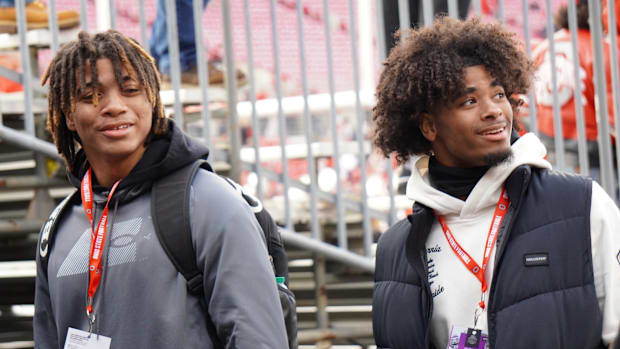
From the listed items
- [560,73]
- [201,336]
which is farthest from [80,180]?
[560,73]

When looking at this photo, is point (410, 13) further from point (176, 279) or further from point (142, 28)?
point (176, 279)

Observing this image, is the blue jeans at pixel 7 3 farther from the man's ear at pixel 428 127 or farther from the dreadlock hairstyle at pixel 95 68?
the man's ear at pixel 428 127

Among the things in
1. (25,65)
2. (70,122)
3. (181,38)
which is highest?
(181,38)

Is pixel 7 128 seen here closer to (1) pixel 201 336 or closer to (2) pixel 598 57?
(1) pixel 201 336

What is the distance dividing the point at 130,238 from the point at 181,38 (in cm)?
262

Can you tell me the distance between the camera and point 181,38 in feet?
17.5

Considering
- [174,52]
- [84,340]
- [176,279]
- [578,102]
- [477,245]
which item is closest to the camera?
[176,279]

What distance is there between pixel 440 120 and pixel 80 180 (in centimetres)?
123

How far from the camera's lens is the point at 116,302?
285 centimetres

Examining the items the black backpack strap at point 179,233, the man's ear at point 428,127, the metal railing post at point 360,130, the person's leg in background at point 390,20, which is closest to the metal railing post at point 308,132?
the metal railing post at point 360,130

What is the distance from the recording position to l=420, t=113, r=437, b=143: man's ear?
3.34 m

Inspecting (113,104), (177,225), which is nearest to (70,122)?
(113,104)

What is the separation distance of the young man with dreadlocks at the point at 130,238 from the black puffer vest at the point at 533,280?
49 cm

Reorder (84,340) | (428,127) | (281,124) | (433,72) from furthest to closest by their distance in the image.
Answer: (281,124) < (428,127) < (433,72) < (84,340)
